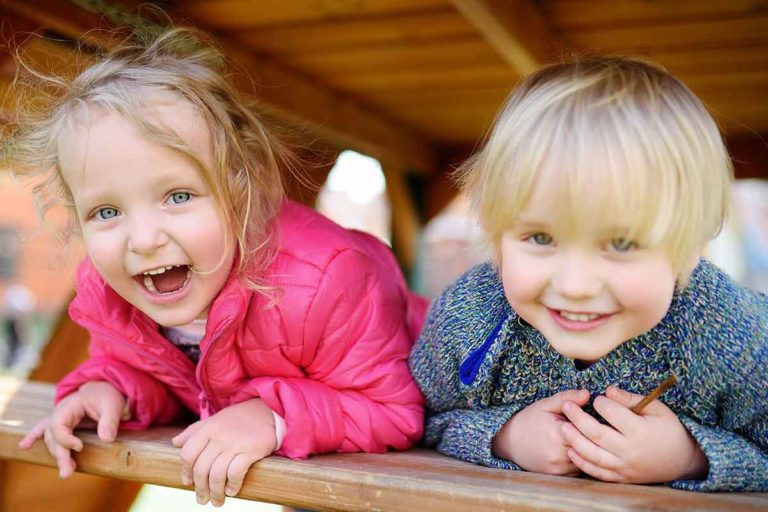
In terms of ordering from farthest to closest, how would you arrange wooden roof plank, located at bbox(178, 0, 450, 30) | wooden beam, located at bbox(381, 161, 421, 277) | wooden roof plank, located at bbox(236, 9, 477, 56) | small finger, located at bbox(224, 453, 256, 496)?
wooden beam, located at bbox(381, 161, 421, 277), wooden roof plank, located at bbox(236, 9, 477, 56), wooden roof plank, located at bbox(178, 0, 450, 30), small finger, located at bbox(224, 453, 256, 496)

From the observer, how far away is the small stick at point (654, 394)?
0.98 meters

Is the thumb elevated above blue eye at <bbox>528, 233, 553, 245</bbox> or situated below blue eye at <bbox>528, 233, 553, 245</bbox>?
below

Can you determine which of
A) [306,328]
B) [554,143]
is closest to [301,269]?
[306,328]

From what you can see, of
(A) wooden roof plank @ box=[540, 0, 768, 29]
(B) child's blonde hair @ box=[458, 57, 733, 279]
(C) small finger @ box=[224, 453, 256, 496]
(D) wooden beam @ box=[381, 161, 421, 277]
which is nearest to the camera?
(B) child's blonde hair @ box=[458, 57, 733, 279]

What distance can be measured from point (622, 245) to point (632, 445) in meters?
0.26

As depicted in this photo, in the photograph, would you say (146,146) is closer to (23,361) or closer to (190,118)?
(190,118)

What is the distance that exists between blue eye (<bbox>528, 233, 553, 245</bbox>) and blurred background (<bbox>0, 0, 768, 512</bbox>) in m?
0.17

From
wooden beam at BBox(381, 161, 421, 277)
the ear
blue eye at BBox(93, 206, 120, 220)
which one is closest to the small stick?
the ear

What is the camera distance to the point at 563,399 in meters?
1.11

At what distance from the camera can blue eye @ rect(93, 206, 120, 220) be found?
120 centimetres

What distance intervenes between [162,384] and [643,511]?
34.6 inches

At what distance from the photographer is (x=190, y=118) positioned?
1.22 meters

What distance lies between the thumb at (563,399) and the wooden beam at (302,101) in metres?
0.86

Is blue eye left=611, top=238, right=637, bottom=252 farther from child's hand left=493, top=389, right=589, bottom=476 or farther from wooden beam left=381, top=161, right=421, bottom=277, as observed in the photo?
wooden beam left=381, top=161, right=421, bottom=277
